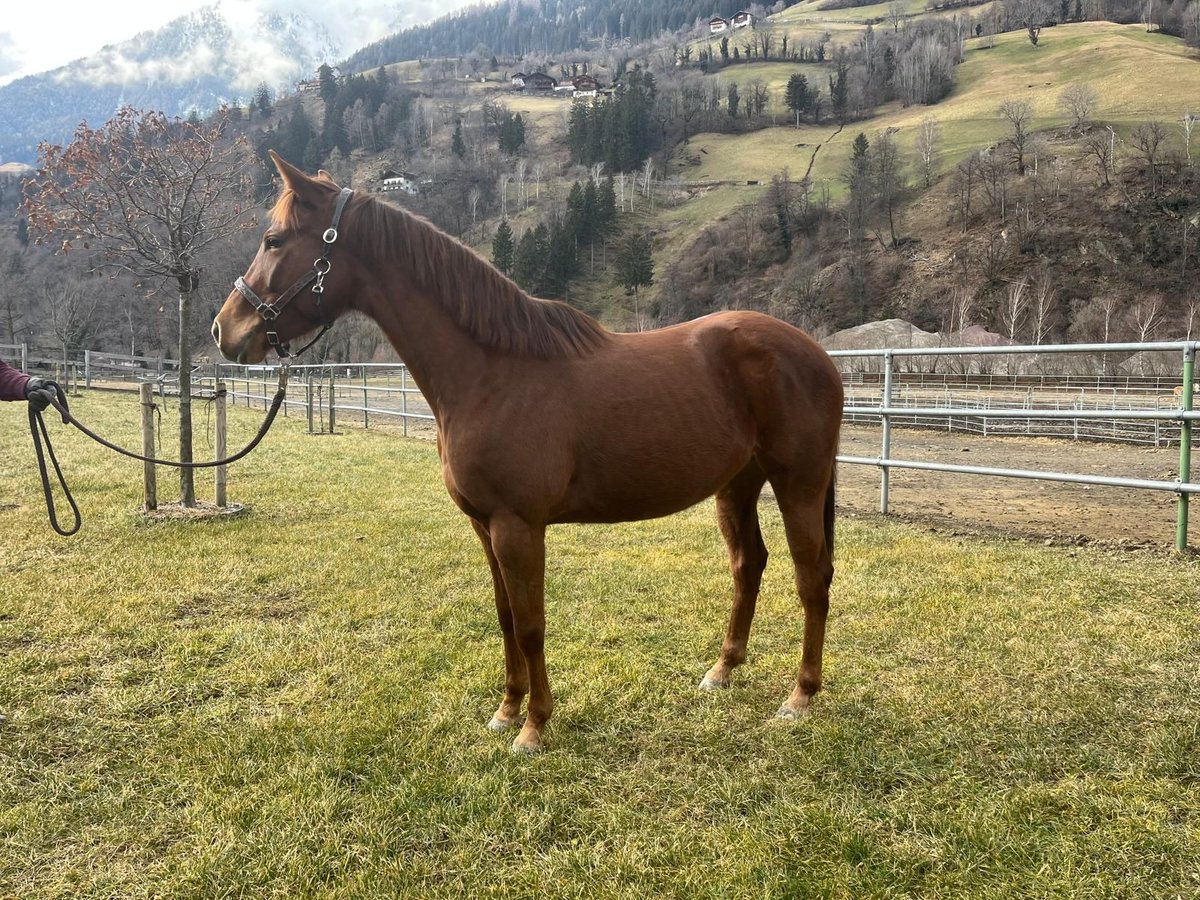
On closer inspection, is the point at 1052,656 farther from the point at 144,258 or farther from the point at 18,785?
the point at 144,258

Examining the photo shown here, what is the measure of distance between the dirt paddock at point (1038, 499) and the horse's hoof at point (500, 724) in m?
5.01

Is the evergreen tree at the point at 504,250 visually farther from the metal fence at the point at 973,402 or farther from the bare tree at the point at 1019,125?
the bare tree at the point at 1019,125

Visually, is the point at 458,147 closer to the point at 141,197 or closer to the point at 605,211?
the point at 605,211

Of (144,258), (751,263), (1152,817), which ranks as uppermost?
(751,263)

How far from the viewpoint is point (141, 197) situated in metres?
6.61

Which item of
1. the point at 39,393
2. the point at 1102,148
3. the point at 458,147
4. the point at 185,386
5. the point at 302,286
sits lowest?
the point at 185,386

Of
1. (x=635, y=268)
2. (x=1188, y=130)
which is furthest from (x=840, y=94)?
(x=635, y=268)

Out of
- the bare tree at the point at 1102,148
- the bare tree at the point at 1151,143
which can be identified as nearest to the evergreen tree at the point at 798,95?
the bare tree at the point at 1102,148

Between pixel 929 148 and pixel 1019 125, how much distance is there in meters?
8.01

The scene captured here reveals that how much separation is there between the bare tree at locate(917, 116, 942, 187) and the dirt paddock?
5889cm

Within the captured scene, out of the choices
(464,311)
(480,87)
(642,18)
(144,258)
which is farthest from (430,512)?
(642,18)

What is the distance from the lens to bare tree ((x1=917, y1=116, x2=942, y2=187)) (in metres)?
61.7

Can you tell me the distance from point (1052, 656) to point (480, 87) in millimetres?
147666

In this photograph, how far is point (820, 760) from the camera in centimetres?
250
